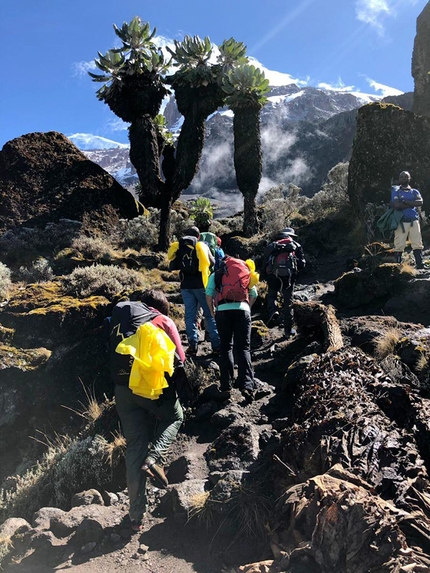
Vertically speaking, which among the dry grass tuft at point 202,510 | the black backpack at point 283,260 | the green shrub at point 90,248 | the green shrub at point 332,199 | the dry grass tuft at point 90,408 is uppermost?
the green shrub at point 332,199

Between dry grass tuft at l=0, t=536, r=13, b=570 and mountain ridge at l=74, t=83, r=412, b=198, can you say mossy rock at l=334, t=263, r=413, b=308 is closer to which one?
dry grass tuft at l=0, t=536, r=13, b=570

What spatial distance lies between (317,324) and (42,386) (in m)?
4.14

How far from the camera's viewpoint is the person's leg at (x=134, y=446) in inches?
134

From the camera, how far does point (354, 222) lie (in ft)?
47.3

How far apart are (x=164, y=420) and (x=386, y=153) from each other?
13183mm

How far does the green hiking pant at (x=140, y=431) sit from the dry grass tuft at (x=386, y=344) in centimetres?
289

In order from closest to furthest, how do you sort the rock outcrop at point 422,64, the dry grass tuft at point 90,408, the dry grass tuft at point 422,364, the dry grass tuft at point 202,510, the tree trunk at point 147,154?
the dry grass tuft at point 202,510 < the dry grass tuft at point 422,364 < the dry grass tuft at point 90,408 < the tree trunk at point 147,154 < the rock outcrop at point 422,64

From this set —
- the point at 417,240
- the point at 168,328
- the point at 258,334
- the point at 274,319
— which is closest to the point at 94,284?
the point at 258,334

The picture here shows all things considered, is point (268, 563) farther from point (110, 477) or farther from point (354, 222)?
point (354, 222)

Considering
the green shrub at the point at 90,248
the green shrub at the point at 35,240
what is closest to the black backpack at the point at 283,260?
the green shrub at the point at 90,248

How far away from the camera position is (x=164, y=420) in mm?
3758

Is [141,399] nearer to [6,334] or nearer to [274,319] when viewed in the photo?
[6,334]

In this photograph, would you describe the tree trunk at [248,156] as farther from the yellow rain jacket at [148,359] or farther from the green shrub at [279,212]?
the yellow rain jacket at [148,359]

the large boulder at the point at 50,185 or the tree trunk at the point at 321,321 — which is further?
the large boulder at the point at 50,185
